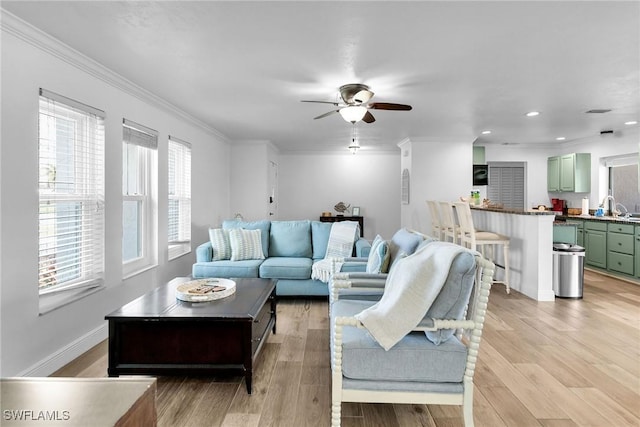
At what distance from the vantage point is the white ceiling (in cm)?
223

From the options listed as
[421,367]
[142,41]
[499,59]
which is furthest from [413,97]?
[421,367]

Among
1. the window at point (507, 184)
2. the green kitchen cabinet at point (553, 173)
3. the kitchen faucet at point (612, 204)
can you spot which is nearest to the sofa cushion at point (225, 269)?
the kitchen faucet at point (612, 204)

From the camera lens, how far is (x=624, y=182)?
6.46 meters

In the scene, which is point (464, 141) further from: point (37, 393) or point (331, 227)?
point (37, 393)

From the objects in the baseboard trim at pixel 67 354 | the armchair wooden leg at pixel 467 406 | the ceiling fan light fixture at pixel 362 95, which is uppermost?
the ceiling fan light fixture at pixel 362 95

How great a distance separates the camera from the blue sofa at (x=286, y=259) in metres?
4.17

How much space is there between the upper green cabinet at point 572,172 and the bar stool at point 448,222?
10.5 ft

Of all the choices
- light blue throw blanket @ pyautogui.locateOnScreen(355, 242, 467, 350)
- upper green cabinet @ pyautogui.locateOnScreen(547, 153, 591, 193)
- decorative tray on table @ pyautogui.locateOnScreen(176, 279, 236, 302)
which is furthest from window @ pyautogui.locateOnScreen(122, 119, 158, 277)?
upper green cabinet @ pyautogui.locateOnScreen(547, 153, 591, 193)

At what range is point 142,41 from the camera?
2.66 metres

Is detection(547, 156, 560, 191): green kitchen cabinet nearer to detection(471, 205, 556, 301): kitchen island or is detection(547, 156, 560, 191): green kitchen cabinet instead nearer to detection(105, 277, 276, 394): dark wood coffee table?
detection(471, 205, 556, 301): kitchen island

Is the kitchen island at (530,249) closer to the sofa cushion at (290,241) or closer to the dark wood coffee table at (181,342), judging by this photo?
the sofa cushion at (290,241)

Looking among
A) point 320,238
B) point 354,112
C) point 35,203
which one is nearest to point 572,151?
point 320,238

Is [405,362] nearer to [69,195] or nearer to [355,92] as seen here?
[355,92]

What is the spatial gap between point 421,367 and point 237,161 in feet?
20.4
